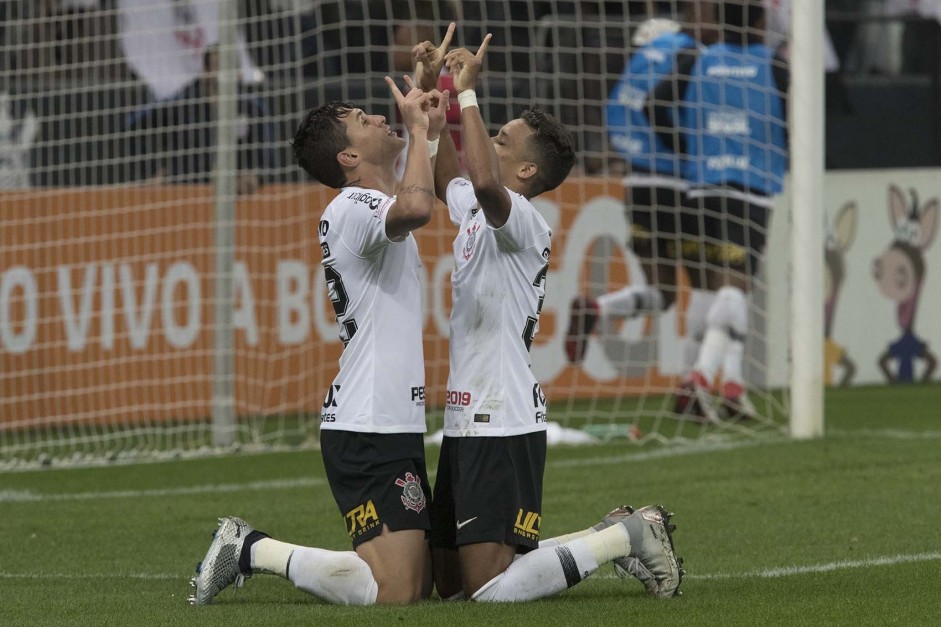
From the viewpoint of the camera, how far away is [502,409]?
15.8 feet

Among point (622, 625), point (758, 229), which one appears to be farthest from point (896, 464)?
point (622, 625)

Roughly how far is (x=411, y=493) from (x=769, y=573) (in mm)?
1275

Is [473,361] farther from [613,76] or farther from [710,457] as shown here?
[613,76]

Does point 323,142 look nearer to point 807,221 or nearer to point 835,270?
point 807,221

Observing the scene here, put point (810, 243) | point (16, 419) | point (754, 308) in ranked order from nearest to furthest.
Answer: point (810, 243), point (16, 419), point (754, 308)

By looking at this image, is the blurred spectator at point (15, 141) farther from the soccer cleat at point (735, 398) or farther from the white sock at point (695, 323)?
the soccer cleat at point (735, 398)

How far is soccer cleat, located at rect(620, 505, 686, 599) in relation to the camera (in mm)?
4791

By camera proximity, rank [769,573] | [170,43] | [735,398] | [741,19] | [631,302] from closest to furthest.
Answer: [769,573] → [735,398] → [170,43] → [741,19] → [631,302]

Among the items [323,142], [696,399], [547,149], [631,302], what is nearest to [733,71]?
[631,302]

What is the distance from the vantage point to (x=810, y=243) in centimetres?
896

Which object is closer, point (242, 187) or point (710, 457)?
point (710, 457)

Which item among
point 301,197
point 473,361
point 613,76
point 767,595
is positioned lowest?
point 767,595

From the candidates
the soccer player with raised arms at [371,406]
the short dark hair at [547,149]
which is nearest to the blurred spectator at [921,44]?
the short dark hair at [547,149]

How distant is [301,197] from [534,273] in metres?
5.78
